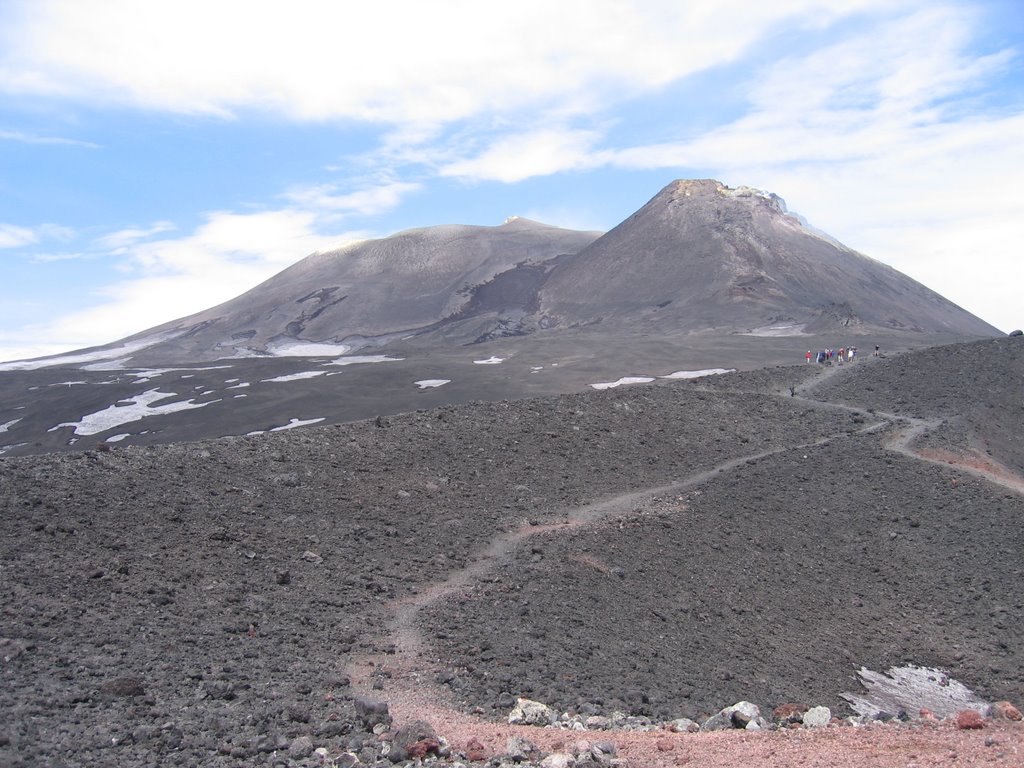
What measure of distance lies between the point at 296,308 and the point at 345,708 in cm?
11072

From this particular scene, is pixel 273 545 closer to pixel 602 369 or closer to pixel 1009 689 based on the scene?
pixel 1009 689

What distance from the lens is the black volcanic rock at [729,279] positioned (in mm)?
83812

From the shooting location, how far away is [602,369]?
178 feet

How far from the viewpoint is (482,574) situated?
52.2ft

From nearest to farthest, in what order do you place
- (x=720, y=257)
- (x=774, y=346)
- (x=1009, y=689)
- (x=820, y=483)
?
(x=1009, y=689) < (x=820, y=483) < (x=774, y=346) < (x=720, y=257)

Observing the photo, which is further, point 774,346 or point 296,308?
point 296,308

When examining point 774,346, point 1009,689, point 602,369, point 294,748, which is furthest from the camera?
point 774,346

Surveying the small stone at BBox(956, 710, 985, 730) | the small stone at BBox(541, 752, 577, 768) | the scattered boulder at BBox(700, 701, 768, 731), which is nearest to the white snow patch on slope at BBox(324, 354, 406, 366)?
the scattered boulder at BBox(700, 701, 768, 731)

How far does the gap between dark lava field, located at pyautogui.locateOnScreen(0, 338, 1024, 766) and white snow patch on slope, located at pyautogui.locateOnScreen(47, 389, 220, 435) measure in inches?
1022

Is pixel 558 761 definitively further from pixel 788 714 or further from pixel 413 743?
pixel 788 714

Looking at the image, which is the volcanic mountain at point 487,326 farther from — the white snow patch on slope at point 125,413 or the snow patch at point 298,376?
the snow patch at point 298,376

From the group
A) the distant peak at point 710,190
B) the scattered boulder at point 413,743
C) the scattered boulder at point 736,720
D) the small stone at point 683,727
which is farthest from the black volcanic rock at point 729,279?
the scattered boulder at point 413,743

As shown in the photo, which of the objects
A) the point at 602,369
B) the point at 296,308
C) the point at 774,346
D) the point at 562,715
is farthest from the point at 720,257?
the point at 562,715

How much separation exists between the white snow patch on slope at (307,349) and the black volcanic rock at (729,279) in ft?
77.2
